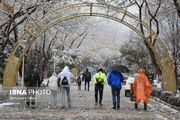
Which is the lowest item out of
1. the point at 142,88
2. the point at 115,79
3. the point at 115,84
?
the point at 142,88

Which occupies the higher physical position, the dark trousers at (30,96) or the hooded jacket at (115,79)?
the hooded jacket at (115,79)

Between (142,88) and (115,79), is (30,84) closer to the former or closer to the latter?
(115,79)

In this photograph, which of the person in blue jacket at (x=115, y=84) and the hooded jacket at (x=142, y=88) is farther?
the person in blue jacket at (x=115, y=84)

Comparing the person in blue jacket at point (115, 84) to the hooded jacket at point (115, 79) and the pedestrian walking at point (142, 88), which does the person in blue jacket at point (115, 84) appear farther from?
the pedestrian walking at point (142, 88)

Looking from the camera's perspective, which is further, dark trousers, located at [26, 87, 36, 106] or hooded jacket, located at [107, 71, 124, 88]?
hooded jacket, located at [107, 71, 124, 88]

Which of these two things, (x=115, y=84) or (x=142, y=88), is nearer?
(x=142, y=88)

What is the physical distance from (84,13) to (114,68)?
16.3 ft

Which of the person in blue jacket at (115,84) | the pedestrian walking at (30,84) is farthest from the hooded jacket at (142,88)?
the pedestrian walking at (30,84)

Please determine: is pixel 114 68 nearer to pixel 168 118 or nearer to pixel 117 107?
pixel 117 107

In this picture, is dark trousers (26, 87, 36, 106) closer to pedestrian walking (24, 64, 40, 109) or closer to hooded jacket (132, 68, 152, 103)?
pedestrian walking (24, 64, 40, 109)

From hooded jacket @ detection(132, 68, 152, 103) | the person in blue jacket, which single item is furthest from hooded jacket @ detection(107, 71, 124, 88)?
hooded jacket @ detection(132, 68, 152, 103)

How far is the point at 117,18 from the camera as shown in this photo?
13891 millimetres

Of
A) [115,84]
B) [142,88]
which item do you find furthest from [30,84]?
[142,88]

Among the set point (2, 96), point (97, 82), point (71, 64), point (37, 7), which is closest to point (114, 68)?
point (97, 82)
